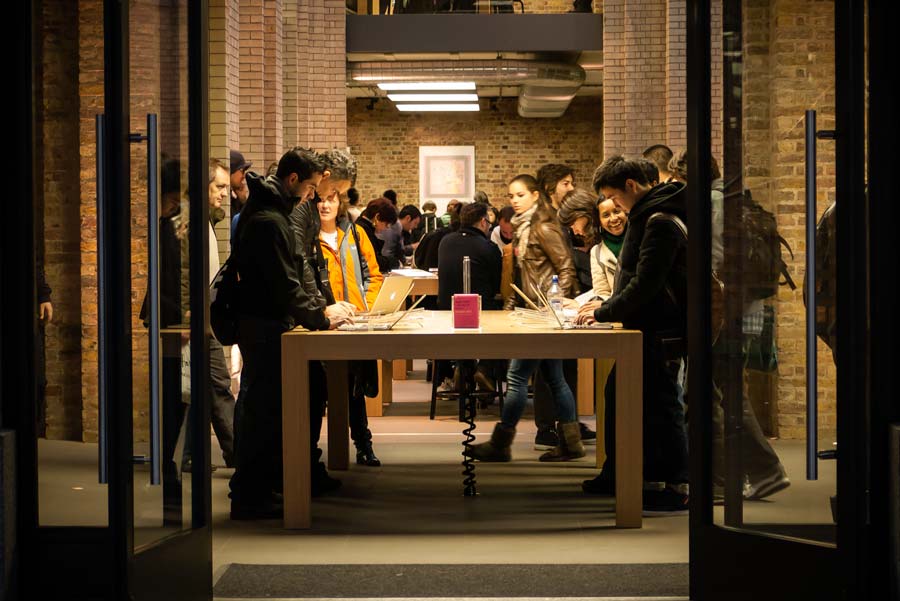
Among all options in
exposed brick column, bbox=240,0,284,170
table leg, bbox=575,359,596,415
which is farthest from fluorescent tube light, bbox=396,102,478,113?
table leg, bbox=575,359,596,415

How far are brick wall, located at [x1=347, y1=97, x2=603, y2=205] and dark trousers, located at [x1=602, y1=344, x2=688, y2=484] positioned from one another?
14720 millimetres

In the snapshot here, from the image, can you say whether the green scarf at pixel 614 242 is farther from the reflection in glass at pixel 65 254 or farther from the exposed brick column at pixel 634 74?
the exposed brick column at pixel 634 74

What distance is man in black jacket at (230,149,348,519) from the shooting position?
16.5ft

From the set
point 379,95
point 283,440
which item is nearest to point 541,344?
point 283,440

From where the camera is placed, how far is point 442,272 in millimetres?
8117

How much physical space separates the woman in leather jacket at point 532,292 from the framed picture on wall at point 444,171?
40.9 ft

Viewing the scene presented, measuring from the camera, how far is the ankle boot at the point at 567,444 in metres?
6.69

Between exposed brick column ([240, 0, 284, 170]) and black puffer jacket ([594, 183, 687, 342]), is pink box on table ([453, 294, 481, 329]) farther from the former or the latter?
exposed brick column ([240, 0, 284, 170])

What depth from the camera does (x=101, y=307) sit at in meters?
3.19

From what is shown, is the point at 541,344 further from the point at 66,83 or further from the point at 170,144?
the point at 66,83

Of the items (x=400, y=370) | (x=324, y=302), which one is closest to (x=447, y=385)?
(x=400, y=370)

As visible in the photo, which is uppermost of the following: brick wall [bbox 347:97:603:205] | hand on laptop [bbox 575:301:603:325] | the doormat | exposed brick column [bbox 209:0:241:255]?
brick wall [bbox 347:97:603:205]

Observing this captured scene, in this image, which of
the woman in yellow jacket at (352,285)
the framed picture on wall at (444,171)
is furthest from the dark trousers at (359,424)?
the framed picture on wall at (444,171)
